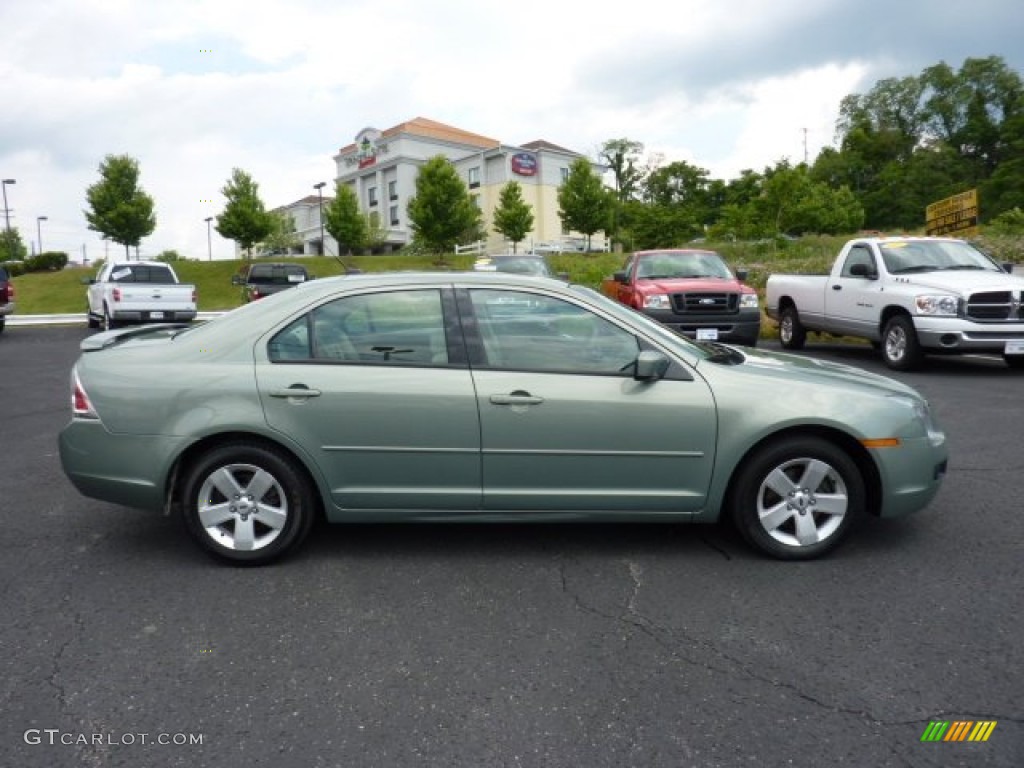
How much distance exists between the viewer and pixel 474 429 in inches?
153

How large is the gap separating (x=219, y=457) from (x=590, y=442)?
1.85 m

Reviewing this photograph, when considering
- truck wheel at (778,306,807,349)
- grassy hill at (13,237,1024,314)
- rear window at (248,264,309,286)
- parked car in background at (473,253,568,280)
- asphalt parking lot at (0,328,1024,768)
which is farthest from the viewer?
grassy hill at (13,237,1024,314)

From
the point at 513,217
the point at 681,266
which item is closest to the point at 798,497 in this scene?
the point at 681,266

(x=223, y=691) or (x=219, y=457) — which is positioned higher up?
(x=219, y=457)

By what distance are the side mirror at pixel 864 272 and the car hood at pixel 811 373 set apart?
7577mm

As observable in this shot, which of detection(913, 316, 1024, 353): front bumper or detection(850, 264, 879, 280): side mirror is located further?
detection(850, 264, 879, 280): side mirror

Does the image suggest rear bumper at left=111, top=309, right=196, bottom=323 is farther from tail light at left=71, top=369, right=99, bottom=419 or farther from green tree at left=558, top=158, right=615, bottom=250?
green tree at left=558, top=158, right=615, bottom=250

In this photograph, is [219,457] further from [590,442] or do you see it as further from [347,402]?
[590,442]

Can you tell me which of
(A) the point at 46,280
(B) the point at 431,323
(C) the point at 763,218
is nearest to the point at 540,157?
(C) the point at 763,218

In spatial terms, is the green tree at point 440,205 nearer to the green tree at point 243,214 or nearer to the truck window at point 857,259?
the green tree at point 243,214

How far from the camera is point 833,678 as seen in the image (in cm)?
290

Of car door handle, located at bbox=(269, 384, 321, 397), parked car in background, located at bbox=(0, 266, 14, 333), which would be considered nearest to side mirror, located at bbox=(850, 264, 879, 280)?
car door handle, located at bbox=(269, 384, 321, 397)

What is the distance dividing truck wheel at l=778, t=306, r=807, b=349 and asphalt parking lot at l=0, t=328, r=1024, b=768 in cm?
895

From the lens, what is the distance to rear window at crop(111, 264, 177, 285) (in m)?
19.2
